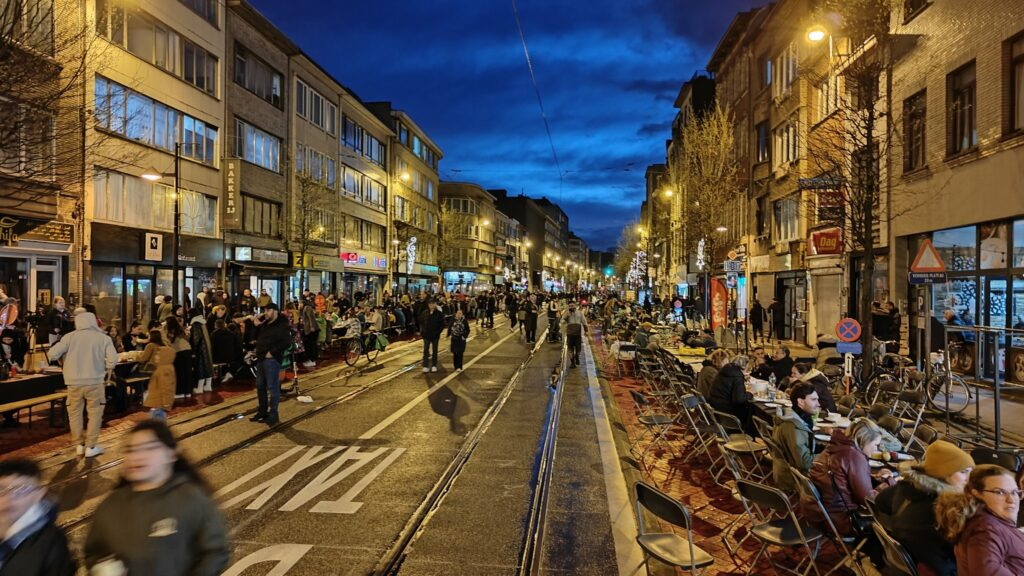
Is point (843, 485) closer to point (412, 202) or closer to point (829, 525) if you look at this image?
point (829, 525)

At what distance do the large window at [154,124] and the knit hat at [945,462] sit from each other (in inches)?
840

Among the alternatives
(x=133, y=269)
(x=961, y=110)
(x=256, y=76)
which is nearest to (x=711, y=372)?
(x=961, y=110)

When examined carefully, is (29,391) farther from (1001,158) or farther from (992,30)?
(992,30)

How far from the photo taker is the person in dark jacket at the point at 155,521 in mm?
2746

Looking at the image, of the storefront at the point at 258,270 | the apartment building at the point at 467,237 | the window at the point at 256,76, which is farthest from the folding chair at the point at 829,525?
the apartment building at the point at 467,237

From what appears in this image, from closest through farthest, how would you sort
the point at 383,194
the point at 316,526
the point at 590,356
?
the point at 316,526 < the point at 590,356 < the point at 383,194

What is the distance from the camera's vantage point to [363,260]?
44.5 m

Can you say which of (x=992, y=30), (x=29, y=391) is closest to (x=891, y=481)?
(x=29, y=391)

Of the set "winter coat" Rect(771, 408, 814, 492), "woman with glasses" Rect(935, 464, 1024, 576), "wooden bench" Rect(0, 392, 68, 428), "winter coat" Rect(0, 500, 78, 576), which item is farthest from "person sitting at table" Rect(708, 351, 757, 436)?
"wooden bench" Rect(0, 392, 68, 428)

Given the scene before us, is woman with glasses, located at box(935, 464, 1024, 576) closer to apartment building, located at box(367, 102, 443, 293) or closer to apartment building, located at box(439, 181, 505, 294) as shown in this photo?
apartment building, located at box(367, 102, 443, 293)

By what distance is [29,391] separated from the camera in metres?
9.60

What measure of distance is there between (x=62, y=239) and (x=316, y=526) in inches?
702

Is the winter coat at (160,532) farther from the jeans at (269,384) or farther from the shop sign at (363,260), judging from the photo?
the shop sign at (363,260)

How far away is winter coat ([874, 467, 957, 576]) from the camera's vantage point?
3.81 meters
